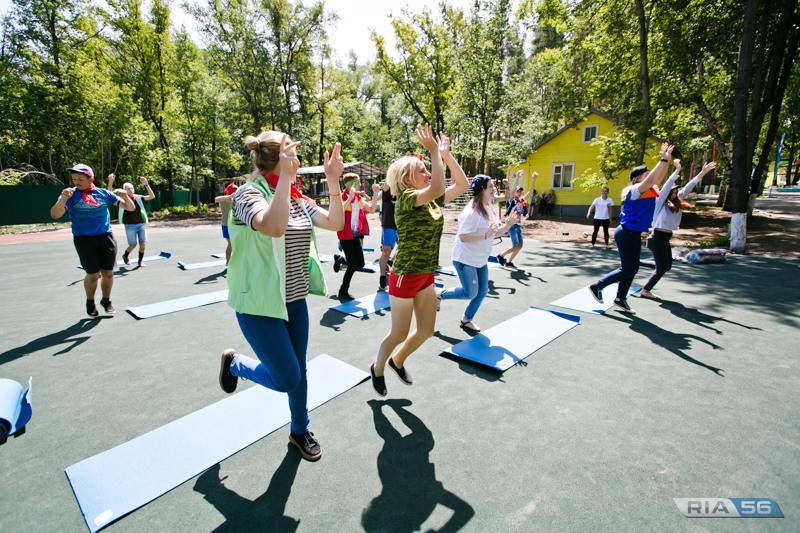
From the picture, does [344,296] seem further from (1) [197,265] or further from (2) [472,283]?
(1) [197,265]

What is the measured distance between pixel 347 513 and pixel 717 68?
2232cm

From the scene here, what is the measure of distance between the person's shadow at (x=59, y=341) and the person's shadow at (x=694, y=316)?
7.92 m

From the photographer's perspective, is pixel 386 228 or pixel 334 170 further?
pixel 386 228

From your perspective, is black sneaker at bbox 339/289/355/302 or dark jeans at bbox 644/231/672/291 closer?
dark jeans at bbox 644/231/672/291

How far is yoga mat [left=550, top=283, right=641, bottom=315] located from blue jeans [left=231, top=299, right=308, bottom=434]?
4.66 m

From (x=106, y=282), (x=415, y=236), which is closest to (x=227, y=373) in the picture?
(x=415, y=236)

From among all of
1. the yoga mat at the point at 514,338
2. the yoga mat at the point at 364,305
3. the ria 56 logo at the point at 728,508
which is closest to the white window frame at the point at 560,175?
the yoga mat at the point at 514,338

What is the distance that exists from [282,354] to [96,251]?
460 centimetres

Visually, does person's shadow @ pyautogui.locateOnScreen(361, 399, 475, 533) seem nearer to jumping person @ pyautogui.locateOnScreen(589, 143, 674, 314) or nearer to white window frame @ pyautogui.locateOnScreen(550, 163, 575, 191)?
jumping person @ pyautogui.locateOnScreen(589, 143, 674, 314)

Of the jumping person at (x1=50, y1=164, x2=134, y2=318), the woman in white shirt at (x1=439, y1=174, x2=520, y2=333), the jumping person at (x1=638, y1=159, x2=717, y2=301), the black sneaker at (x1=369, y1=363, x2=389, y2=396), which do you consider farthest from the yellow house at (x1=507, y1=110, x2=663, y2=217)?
the jumping person at (x1=50, y1=164, x2=134, y2=318)

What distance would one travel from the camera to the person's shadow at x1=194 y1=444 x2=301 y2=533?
2.00m

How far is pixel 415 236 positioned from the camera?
3.06m

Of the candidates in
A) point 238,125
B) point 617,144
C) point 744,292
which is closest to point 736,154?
point 617,144

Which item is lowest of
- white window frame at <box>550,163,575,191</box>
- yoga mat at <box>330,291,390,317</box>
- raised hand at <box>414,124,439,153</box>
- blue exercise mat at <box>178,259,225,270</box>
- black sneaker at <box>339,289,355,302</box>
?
yoga mat at <box>330,291,390,317</box>
